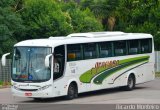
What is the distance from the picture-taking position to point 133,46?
99.6ft

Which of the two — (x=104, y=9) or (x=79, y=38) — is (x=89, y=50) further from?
(x=104, y=9)

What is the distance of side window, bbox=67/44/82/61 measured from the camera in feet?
84.2

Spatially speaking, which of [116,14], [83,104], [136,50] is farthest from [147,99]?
[116,14]

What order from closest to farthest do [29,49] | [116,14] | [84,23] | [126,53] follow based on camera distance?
[29,49]
[126,53]
[84,23]
[116,14]

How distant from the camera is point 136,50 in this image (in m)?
30.5

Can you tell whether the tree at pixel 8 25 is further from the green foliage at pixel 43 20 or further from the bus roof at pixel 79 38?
the bus roof at pixel 79 38

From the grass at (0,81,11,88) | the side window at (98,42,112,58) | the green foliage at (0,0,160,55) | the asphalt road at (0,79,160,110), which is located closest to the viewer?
the asphalt road at (0,79,160,110)

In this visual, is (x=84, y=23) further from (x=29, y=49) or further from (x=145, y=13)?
(x=29, y=49)

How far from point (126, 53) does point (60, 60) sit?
5797 millimetres

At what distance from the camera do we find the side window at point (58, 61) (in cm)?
2469

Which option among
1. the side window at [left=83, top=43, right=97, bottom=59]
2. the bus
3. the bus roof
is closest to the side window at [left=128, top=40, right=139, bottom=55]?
the bus

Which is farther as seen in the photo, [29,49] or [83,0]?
[83,0]

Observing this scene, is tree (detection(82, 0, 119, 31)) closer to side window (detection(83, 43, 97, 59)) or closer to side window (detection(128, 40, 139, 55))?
side window (detection(128, 40, 139, 55))

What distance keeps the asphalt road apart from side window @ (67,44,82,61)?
1904 millimetres
